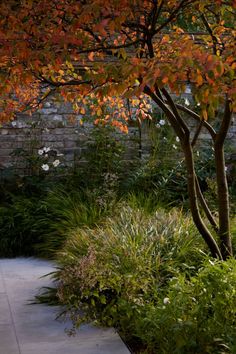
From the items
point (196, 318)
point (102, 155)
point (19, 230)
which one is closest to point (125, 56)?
point (196, 318)

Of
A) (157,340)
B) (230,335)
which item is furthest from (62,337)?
(230,335)

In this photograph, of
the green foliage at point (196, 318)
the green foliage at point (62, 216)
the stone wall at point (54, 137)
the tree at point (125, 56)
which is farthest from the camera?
the stone wall at point (54, 137)

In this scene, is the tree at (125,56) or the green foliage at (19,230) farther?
the green foliage at (19,230)

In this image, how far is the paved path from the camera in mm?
3859

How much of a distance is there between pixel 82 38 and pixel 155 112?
5.34 meters

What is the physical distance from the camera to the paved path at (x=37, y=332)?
386cm

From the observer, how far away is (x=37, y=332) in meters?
4.21

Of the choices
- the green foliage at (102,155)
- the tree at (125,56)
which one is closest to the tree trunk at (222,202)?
the tree at (125,56)

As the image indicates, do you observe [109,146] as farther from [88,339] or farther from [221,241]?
[88,339]

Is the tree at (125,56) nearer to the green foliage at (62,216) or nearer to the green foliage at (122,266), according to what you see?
the green foliage at (122,266)

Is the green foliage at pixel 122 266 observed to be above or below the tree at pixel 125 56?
below

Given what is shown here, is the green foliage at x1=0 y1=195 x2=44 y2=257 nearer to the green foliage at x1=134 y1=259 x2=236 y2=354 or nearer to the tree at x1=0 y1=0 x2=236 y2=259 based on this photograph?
the tree at x1=0 y1=0 x2=236 y2=259

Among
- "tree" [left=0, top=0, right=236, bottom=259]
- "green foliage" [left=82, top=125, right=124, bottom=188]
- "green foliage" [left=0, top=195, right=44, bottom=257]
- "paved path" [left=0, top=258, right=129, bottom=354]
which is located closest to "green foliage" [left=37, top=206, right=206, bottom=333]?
"paved path" [left=0, top=258, right=129, bottom=354]

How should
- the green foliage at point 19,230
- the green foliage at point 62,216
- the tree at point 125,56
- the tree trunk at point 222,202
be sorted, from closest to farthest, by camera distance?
the tree at point 125,56 → the tree trunk at point 222,202 → the green foliage at point 62,216 → the green foliage at point 19,230
